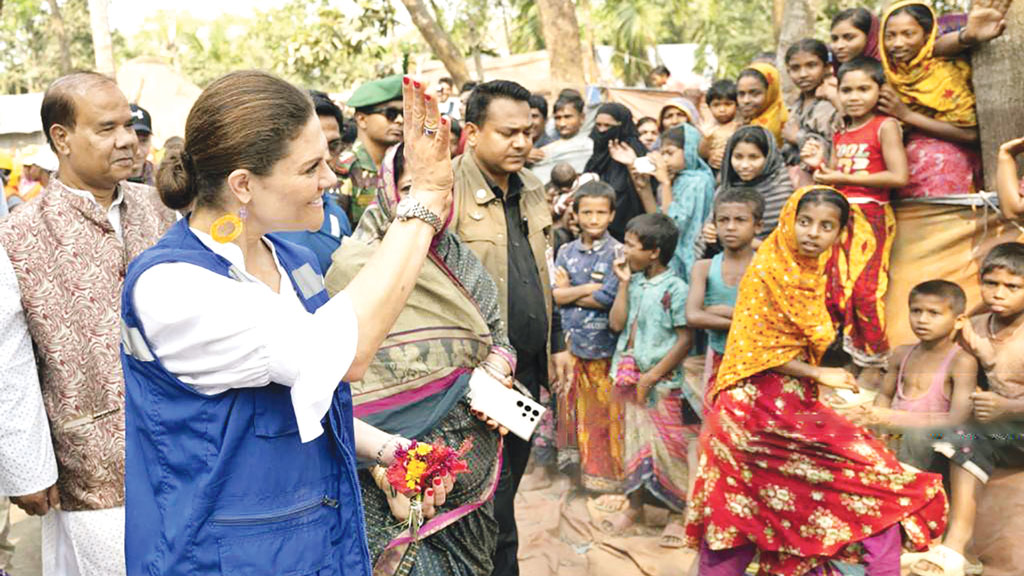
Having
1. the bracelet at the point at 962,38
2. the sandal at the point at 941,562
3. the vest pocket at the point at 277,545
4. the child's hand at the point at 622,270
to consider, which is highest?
the bracelet at the point at 962,38

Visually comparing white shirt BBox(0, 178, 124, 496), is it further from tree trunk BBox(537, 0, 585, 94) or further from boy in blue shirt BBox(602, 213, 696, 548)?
tree trunk BBox(537, 0, 585, 94)

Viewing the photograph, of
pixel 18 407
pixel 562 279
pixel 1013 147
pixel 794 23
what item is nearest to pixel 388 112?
pixel 562 279

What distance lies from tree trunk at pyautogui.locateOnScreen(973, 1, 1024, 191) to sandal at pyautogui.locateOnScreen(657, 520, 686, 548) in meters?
2.15

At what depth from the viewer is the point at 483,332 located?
2.86 metres

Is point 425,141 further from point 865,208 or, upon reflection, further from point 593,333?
point 593,333

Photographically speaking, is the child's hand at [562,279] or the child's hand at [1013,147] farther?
the child's hand at [562,279]

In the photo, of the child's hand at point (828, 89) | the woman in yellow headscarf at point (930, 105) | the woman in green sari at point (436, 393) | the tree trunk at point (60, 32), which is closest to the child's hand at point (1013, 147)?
the woman in yellow headscarf at point (930, 105)

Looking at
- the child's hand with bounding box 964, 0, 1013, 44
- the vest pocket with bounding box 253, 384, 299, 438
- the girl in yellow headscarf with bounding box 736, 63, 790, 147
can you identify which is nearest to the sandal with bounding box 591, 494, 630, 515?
the girl in yellow headscarf with bounding box 736, 63, 790, 147

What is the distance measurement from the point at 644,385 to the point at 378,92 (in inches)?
80.9

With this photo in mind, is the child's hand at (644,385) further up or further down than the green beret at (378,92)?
further down

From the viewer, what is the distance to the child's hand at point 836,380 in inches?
132

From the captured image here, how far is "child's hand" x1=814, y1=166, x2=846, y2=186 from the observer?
13.8 ft

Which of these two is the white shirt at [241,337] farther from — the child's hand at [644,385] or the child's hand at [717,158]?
the child's hand at [717,158]

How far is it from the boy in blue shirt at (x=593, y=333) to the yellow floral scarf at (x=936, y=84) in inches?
64.9
